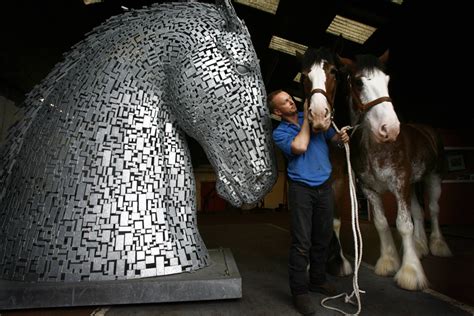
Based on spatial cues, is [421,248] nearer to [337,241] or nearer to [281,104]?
[337,241]

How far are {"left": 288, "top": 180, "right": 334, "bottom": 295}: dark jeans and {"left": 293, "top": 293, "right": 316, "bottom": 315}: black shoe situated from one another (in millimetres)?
29

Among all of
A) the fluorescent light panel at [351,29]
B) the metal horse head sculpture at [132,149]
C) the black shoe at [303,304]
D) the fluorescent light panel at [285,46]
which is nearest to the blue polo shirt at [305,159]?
the metal horse head sculpture at [132,149]

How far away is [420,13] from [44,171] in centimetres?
444

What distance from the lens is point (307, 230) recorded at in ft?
5.14

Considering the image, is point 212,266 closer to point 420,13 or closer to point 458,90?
point 420,13

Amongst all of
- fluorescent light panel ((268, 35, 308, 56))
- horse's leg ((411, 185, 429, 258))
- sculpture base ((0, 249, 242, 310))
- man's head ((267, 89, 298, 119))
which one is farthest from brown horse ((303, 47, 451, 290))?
fluorescent light panel ((268, 35, 308, 56))

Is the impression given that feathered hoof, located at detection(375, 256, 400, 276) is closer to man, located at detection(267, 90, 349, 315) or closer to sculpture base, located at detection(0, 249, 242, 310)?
man, located at detection(267, 90, 349, 315)

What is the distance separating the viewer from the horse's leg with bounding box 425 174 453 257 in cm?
283

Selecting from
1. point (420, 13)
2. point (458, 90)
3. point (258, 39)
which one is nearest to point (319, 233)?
point (420, 13)

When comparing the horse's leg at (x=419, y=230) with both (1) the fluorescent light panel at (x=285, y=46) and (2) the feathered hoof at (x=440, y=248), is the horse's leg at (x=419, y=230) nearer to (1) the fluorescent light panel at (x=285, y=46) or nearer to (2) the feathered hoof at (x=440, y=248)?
(2) the feathered hoof at (x=440, y=248)

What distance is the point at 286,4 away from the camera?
4.94 m

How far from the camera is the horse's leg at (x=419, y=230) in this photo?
Answer: 274 cm

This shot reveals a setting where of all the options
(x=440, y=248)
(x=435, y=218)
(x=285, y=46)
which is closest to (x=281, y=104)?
(x=440, y=248)

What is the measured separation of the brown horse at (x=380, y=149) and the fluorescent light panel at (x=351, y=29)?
10.6 feet
